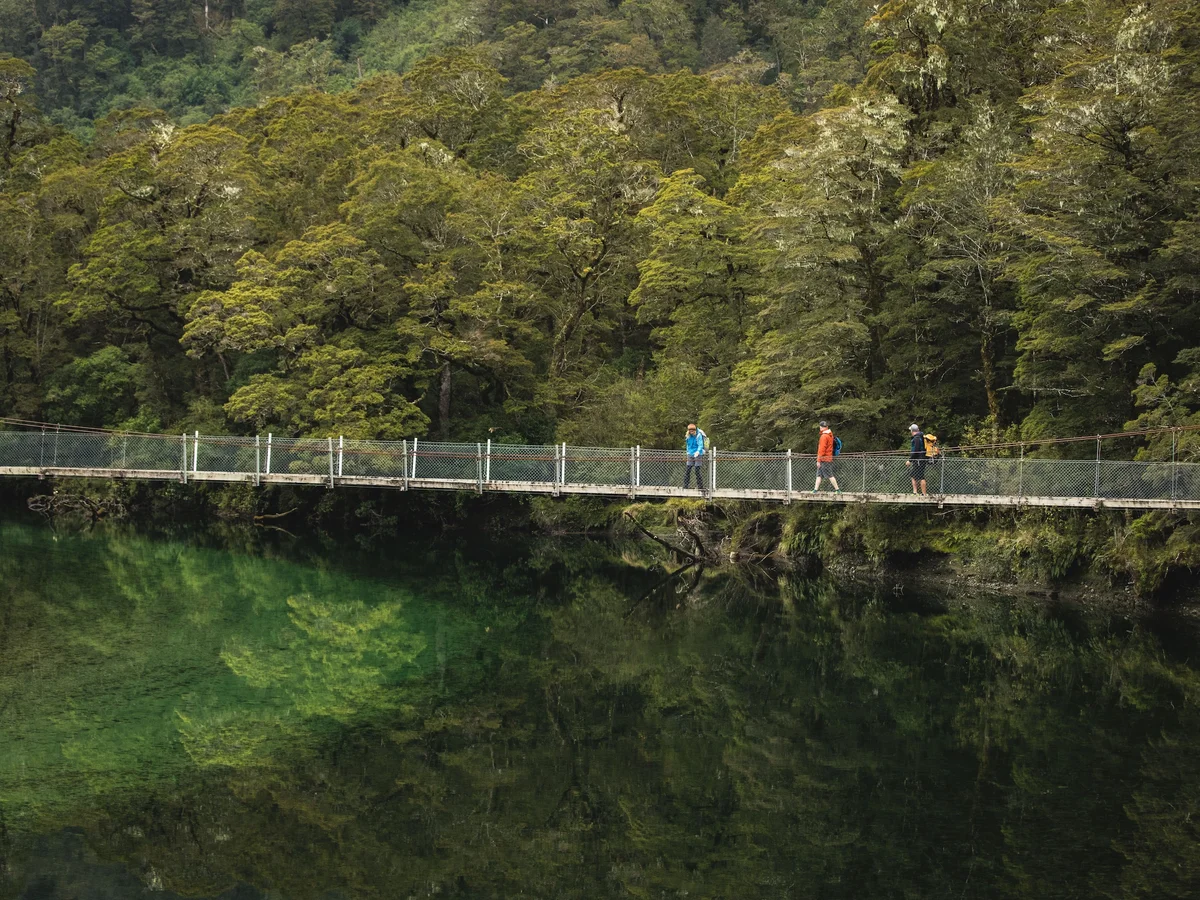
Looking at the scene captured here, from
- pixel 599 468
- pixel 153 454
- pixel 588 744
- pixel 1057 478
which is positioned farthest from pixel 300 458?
pixel 1057 478

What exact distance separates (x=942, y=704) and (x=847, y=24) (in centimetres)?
5239

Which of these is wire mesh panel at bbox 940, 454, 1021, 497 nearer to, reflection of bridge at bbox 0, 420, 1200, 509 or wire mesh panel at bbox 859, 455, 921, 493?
reflection of bridge at bbox 0, 420, 1200, 509

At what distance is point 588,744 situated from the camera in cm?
1614

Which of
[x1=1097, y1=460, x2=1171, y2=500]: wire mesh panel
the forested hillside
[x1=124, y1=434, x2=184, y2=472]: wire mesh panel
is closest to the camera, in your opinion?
[x1=1097, y1=460, x2=1171, y2=500]: wire mesh panel

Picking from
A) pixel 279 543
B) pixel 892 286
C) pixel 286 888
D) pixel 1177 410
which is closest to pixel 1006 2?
pixel 892 286

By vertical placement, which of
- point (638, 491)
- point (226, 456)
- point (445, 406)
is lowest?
point (638, 491)

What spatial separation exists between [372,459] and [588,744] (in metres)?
13.5

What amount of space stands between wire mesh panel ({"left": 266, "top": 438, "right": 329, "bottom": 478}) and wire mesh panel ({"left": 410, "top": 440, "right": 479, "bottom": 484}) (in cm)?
219

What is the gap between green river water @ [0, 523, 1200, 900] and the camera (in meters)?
12.1

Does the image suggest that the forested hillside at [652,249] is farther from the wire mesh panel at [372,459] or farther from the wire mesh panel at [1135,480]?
the wire mesh panel at [372,459]

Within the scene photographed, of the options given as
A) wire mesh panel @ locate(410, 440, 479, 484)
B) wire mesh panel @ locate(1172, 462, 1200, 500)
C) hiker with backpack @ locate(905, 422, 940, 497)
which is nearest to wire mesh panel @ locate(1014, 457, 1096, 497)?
wire mesh panel @ locate(1172, 462, 1200, 500)

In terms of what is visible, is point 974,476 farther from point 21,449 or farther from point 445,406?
point 21,449

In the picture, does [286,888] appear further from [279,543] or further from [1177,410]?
[279,543]

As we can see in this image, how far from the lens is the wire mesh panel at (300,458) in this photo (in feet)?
93.2
